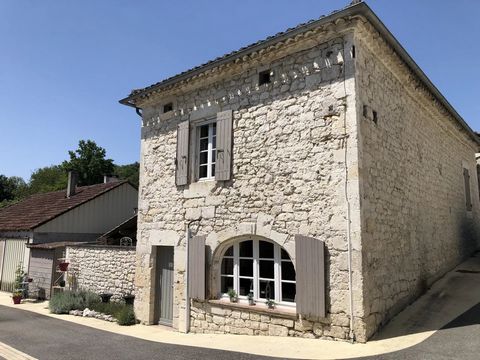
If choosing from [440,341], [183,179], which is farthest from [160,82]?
[440,341]

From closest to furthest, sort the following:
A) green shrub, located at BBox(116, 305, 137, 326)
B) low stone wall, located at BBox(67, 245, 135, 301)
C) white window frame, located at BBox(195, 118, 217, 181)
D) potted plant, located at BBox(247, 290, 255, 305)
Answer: potted plant, located at BBox(247, 290, 255, 305)
white window frame, located at BBox(195, 118, 217, 181)
green shrub, located at BBox(116, 305, 137, 326)
low stone wall, located at BBox(67, 245, 135, 301)

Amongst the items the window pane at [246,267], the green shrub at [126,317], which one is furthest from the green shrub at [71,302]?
the window pane at [246,267]

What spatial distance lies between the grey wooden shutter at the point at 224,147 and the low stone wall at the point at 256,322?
251 cm

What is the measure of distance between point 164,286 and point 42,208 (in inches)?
406

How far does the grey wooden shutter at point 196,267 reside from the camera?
735 cm

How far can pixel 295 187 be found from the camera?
20.8 feet

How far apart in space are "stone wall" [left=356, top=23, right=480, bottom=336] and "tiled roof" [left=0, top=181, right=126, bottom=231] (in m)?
12.3

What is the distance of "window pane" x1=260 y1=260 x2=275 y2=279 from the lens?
665 cm

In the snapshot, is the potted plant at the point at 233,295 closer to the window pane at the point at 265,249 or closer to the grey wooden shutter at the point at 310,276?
the window pane at the point at 265,249

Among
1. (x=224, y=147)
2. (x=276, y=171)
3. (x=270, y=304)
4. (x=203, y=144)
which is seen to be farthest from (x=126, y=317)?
(x=276, y=171)

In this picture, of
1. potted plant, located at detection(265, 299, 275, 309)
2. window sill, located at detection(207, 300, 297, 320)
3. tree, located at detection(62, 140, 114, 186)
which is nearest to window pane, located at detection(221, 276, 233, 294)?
window sill, located at detection(207, 300, 297, 320)

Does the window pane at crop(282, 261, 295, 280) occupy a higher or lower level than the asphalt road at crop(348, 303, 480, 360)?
higher

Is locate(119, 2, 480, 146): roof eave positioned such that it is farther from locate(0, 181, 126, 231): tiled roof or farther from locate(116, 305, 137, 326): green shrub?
locate(0, 181, 126, 231): tiled roof

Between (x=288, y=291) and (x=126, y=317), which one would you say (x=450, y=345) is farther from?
(x=126, y=317)
